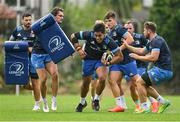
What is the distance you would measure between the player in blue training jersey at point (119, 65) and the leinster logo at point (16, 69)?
6.69 feet

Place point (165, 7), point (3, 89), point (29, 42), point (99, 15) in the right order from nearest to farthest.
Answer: point (29, 42) → point (3, 89) → point (165, 7) → point (99, 15)

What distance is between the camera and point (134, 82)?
67.5ft

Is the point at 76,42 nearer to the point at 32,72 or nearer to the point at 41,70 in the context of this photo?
the point at 41,70

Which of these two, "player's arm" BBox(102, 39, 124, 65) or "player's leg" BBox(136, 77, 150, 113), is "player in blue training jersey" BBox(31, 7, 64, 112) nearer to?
"player's arm" BBox(102, 39, 124, 65)

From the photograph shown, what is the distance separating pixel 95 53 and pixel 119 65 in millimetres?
1246

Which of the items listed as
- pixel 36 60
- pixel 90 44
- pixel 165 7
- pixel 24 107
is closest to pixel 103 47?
pixel 90 44

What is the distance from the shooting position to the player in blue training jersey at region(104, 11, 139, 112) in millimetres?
19672

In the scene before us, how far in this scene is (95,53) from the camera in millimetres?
19375

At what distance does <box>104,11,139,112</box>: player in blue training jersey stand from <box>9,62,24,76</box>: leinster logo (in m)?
2.04

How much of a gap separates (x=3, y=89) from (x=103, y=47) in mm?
18174

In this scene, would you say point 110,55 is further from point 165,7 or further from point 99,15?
point 99,15

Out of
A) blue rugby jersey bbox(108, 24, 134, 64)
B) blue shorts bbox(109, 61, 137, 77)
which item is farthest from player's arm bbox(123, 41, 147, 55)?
blue shorts bbox(109, 61, 137, 77)

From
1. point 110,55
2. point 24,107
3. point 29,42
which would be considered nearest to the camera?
point 110,55

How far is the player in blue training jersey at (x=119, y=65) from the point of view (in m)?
19.7
